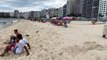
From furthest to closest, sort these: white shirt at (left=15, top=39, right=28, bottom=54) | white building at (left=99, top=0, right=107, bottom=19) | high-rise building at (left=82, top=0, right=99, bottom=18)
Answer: high-rise building at (left=82, top=0, right=99, bottom=18) → white building at (left=99, top=0, right=107, bottom=19) → white shirt at (left=15, top=39, right=28, bottom=54)

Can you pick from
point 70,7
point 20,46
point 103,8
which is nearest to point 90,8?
point 103,8

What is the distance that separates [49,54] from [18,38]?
1.38 metres

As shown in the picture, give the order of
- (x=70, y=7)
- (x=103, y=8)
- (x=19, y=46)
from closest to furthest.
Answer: (x=19, y=46) → (x=103, y=8) → (x=70, y=7)

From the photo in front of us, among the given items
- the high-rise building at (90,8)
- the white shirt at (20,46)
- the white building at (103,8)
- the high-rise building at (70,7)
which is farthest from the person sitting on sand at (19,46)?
the high-rise building at (70,7)

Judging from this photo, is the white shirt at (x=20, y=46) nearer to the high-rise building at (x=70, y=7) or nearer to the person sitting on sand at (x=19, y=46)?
the person sitting on sand at (x=19, y=46)

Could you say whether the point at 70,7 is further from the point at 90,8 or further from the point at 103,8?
the point at 103,8

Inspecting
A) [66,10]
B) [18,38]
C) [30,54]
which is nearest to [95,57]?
[30,54]

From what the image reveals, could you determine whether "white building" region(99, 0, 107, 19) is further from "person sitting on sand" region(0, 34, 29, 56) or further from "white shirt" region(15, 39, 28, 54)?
"white shirt" region(15, 39, 28, 54)

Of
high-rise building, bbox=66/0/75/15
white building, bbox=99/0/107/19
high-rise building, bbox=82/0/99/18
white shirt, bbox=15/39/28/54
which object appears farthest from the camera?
high-rise building, bbox=66/0/75/15

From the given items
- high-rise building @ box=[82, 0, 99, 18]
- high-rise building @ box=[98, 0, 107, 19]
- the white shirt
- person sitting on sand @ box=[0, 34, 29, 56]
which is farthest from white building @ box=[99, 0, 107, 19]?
the white shirt

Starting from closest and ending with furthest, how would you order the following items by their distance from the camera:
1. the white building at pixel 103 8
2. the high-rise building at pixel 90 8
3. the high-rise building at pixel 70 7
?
the white building at pixel 103 8
the high-rise building at pixel 90 8
the high-rise building at pixel 70 7

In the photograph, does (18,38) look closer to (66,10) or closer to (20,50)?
(20,50)

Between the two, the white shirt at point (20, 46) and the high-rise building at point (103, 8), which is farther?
the high-rise building at point (103, 8)

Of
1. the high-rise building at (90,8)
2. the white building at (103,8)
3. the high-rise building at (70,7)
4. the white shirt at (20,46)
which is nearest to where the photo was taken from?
the white shirt at (20,46)
